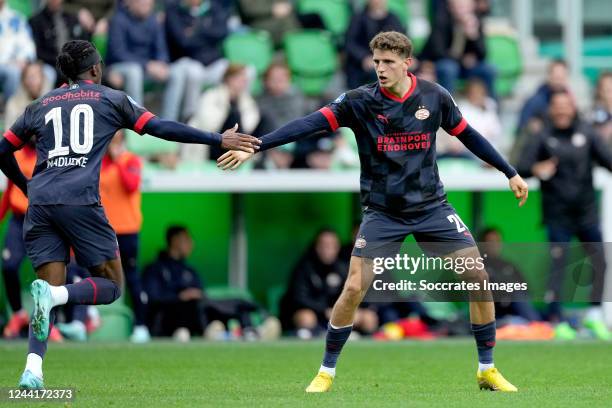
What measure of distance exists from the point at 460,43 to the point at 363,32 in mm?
1341

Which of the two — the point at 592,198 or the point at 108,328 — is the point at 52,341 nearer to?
the point at 108,328

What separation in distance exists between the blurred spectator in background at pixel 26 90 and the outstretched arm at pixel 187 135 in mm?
6678

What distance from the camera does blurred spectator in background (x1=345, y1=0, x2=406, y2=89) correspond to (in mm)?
17156

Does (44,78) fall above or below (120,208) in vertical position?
above

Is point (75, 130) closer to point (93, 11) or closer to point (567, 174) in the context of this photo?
point (567, 174)

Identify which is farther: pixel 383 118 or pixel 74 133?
pixel 383 118

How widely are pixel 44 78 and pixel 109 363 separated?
16.0 ft

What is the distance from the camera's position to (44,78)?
1529 cm

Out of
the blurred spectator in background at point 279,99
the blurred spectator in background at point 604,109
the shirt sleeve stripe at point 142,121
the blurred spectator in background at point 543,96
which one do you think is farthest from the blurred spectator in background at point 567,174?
the shirt sleeve stripe at point 142,121

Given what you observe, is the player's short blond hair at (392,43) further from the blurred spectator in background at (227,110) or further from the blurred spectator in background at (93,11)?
the blurred spectator in background at (93,11)

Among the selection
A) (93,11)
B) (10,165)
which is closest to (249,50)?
(93,11)

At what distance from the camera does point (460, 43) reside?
17.7 meters

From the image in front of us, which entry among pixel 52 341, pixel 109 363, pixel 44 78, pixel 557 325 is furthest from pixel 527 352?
pixel 44 78

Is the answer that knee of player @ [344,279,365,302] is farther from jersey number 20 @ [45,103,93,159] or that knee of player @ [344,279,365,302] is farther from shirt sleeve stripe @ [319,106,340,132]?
jersey number 20 @ [45,103,93,159]
